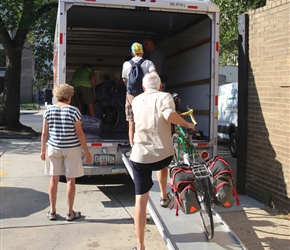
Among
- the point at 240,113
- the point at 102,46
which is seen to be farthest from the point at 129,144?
the point at 102,46

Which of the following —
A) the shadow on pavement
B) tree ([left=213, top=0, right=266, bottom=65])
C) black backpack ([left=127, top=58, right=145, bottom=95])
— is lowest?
the shadow on pavement

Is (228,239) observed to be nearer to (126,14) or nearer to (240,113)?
(240,113)

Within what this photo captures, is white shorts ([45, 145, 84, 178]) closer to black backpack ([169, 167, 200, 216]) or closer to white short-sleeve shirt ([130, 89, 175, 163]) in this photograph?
white short-sleeve shirt ([130, 89, 175, 163])

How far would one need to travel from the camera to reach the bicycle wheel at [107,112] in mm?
9016

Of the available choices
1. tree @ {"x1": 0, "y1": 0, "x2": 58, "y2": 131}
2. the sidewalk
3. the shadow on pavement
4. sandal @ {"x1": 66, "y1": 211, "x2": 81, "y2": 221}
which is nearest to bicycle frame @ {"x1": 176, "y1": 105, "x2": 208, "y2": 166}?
the sidewalk

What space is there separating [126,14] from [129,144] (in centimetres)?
292

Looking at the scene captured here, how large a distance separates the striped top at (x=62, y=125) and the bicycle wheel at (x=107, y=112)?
369 centimetres

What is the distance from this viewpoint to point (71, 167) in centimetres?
532

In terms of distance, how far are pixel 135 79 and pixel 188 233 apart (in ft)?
8.32

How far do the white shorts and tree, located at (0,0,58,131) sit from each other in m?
8.89

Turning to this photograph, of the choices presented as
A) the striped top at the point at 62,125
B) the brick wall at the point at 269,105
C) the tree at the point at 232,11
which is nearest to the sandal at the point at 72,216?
the striped top at the point at 62,125

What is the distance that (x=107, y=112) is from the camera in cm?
908

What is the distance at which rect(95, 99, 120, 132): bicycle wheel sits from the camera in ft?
29.6

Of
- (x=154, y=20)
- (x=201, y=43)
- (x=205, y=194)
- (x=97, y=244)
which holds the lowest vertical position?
(x=97, y=244)
